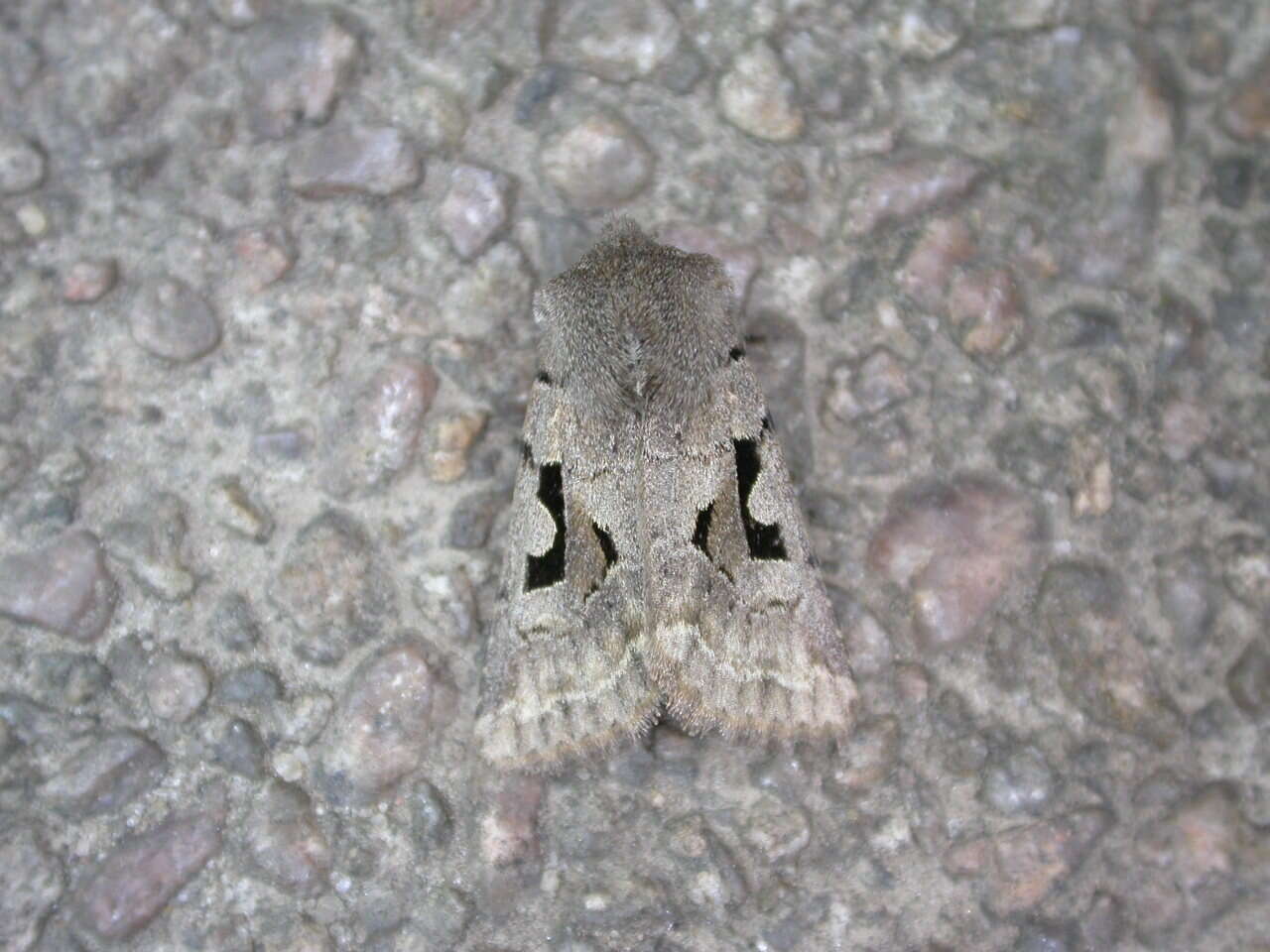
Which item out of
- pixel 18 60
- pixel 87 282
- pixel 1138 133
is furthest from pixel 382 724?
pixel 1138 133

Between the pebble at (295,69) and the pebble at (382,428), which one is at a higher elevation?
the pebble at (295,69)

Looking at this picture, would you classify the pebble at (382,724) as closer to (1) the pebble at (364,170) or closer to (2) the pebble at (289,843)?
(2) the pebble at (289,843)

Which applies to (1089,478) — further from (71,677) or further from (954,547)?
(71,677)

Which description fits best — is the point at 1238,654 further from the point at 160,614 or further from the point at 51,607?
the point at 51,607

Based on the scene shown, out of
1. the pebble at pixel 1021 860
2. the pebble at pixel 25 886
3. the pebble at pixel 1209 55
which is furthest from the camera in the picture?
the pebble at pixel 1209 55

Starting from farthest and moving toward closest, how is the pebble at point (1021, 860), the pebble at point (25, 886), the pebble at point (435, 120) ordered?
the pebble at point (435, 120)
the pebble at point (1021, 860)
the pebble at point (25, 886)

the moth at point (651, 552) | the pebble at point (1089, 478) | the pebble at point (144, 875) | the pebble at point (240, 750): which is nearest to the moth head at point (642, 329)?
the moth at point (651, 552)

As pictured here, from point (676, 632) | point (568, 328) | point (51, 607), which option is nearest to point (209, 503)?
point (51, 607)
